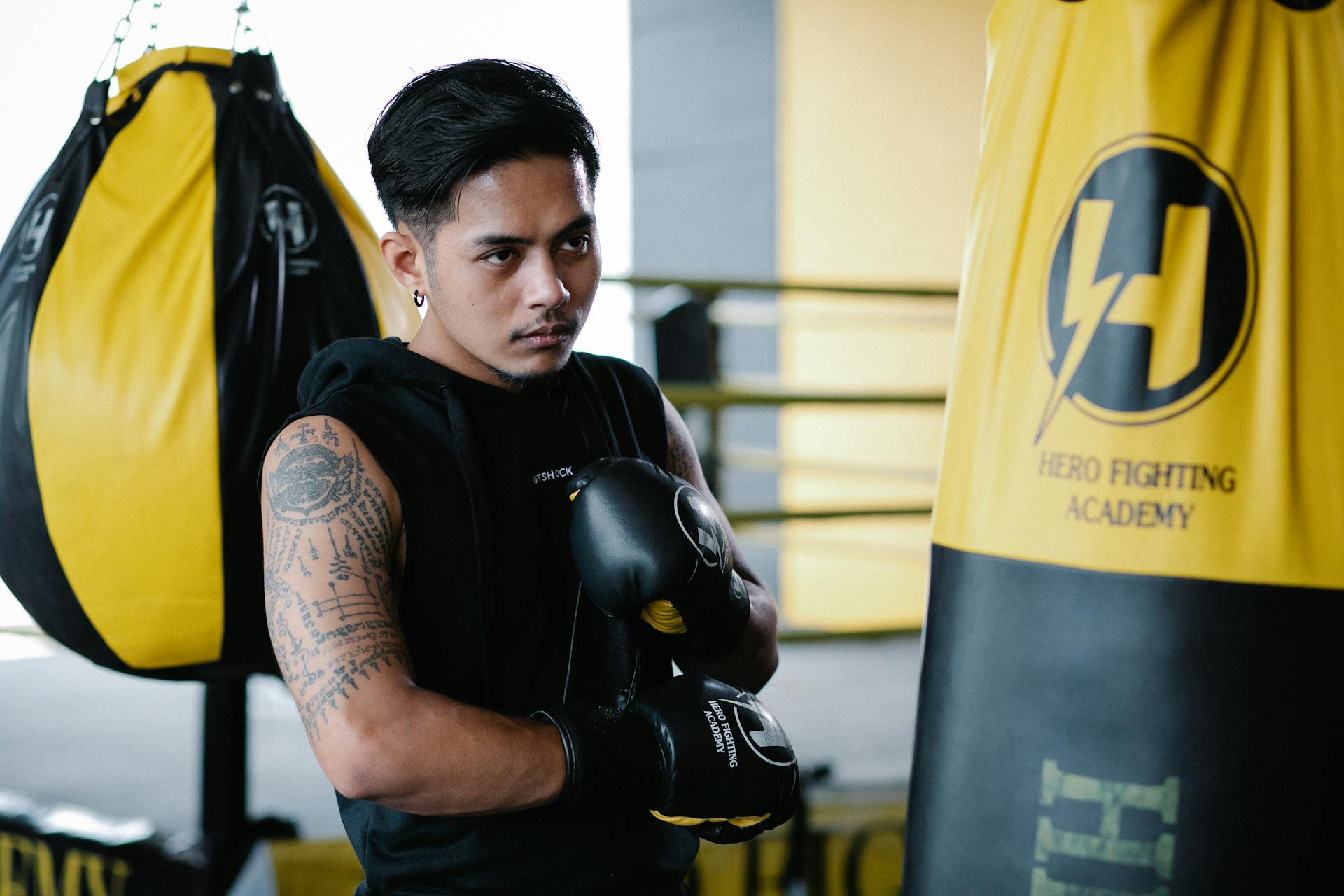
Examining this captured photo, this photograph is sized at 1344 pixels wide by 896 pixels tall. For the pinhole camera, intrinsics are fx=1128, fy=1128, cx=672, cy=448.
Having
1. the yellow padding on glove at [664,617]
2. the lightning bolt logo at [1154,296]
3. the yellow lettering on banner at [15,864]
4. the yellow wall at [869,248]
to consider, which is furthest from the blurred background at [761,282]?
the lightning bolt logo at [1154,296]

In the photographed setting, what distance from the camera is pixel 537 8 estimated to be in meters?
4.49

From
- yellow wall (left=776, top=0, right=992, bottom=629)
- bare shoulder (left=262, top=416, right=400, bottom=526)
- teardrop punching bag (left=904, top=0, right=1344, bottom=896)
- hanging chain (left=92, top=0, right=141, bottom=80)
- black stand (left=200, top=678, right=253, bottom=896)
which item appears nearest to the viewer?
teardrop punching bag (left=904, top=0, right=1344, bottom=896)

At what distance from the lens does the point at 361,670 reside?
37.9 inches

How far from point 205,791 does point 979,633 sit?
1310 mm

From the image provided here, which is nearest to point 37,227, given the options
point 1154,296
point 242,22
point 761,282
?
point 242,22

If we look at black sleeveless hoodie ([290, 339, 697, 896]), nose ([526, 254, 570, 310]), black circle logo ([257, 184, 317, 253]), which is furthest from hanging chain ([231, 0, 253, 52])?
nose ([526, 254, 570, 310])

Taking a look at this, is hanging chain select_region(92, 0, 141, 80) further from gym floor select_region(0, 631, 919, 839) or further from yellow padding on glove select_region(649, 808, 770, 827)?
yellow padding on glove select_region(649, 808, 770, 827)

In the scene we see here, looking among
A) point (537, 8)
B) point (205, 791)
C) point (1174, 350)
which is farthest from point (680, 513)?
point (537, 8)

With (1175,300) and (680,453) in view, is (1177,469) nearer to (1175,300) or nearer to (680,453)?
(1175,300)

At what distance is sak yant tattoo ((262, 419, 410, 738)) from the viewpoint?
97cm

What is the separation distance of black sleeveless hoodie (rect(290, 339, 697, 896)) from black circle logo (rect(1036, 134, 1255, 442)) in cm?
53

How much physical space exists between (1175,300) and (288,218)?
99cm

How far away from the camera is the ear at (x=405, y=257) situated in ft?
3.72

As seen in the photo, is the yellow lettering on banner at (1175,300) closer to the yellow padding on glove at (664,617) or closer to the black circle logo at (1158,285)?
the black circle logo at (1158,285)
